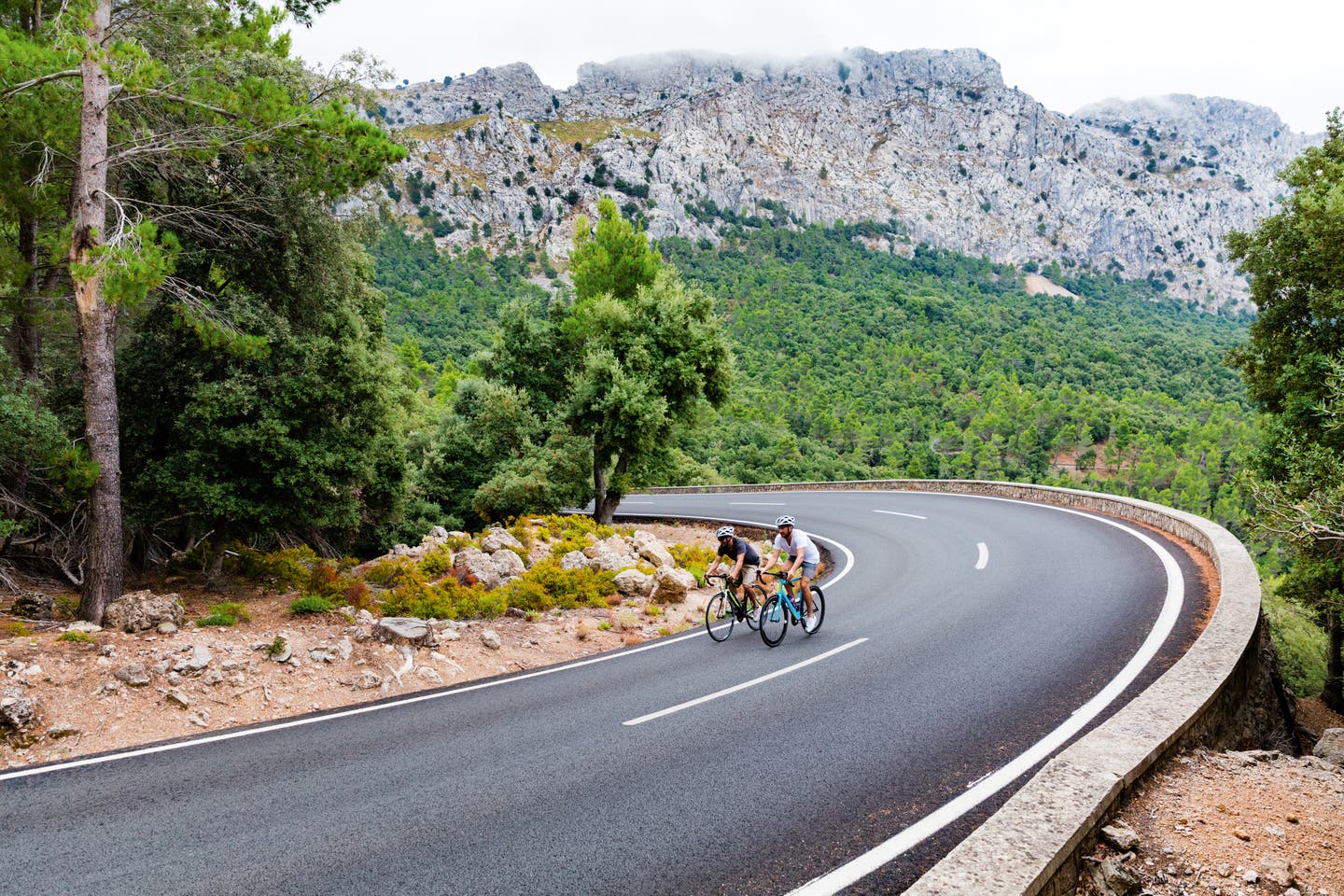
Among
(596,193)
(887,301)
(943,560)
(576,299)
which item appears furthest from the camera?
(596,193)

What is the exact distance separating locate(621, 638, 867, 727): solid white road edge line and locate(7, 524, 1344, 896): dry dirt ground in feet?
8.95

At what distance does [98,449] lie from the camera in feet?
27.1

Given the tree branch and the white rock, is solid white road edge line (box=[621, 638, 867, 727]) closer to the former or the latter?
the white rock

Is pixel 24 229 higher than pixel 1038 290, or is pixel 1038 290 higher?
pixel 1038 290

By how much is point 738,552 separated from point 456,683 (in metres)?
4.22

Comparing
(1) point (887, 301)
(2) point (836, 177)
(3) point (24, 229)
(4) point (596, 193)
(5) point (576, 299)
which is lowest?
(3) point (24, 229)

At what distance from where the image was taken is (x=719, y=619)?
9531 millimetres

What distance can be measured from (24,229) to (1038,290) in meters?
195

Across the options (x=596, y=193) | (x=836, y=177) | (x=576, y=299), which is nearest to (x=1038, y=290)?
(x=836, y=177)

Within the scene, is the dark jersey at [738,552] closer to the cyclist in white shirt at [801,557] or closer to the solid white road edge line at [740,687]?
the cyclist in white shirt at [801,557]

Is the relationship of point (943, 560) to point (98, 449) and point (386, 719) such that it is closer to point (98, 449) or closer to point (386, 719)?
point (386, 719)

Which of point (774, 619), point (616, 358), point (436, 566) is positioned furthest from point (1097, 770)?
point (616, 358)

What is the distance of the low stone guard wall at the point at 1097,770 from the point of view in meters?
2.98

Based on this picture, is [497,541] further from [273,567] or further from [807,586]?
[807,586]
